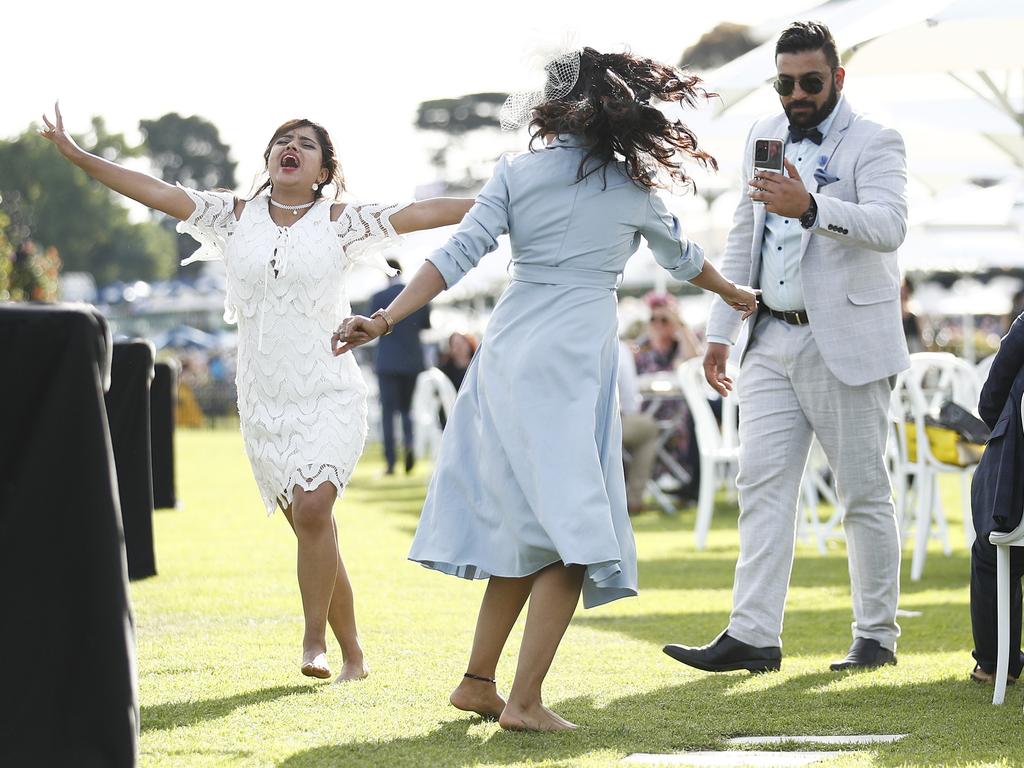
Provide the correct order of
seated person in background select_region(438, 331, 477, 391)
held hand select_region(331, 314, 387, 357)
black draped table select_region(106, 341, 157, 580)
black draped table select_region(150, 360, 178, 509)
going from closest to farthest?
held hand select_region(331, 314, 387, 357)
black draped table select_region(106, 341, 157, 580)
black draped table select_region(150, 360, 178, 509)
seated person in background select_region(438, 331, 477, 391)

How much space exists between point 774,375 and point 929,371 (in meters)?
4.83

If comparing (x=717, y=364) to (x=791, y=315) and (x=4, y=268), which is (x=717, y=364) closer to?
(x=791, y=315)

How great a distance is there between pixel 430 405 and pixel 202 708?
13734 millimetres

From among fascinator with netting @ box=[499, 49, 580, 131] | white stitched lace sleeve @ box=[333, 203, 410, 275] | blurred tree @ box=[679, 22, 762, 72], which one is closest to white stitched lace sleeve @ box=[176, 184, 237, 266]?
white stitched lace sleeve @ box=[333, 203, 410, 275]

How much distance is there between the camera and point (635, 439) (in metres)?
12.3

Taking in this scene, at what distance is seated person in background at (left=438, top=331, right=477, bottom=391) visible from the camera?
15.2 m

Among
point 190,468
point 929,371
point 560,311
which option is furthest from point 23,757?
point 190,468

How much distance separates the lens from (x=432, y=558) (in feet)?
14.0

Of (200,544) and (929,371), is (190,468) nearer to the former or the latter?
(200,544)

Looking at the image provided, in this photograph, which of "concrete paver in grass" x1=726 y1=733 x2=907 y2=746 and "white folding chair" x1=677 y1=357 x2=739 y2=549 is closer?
"concrete paver in grass" x1=726 y1=733 x2=907 y2=746

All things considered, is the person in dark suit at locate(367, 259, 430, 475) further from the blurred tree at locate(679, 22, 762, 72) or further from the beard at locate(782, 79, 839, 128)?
the blurred tree at locate(679, 22, 762, 72)

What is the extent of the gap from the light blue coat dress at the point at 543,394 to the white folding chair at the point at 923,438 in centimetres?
365

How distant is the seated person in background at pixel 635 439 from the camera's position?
11891mm

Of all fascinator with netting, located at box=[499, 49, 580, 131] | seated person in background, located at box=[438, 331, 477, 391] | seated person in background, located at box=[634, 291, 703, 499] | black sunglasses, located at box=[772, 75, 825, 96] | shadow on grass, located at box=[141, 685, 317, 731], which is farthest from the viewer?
seated person in background, located at box=[438, 331, 477, 391]
